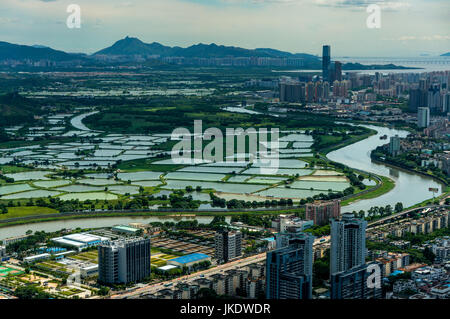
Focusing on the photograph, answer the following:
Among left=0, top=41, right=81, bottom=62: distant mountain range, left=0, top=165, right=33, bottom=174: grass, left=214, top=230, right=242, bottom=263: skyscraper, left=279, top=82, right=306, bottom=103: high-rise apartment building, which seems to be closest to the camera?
left=214, top=230, right=242, bottom=263: skyscraper

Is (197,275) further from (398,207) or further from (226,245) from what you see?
(398,207)

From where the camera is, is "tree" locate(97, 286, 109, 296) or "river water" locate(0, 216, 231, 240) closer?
"tree" locate(97, 286, 109, 296)

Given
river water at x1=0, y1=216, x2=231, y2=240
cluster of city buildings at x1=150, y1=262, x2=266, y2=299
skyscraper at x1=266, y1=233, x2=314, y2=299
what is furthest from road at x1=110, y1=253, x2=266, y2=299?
river water at x1=0, y1=216, x2=231, y2=240

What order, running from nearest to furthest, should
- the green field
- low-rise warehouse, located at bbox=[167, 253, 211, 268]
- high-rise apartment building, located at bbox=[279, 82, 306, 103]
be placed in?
1. the green field
2. low-rise warehouse, located at bbox=[167, 253, 211, 268]
3. high-rise apartment building, located at bbox=[279, 82, 306, 103]

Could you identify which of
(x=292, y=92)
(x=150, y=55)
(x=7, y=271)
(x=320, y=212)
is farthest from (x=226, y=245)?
(x=150, y=55)

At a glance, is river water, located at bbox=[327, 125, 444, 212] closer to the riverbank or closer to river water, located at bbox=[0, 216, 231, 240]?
the riverbank

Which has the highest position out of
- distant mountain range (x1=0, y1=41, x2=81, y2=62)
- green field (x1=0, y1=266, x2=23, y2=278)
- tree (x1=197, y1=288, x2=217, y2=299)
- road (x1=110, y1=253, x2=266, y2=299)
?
distant mountain range (x1=0, y1=41, x2=81, y2=62)
